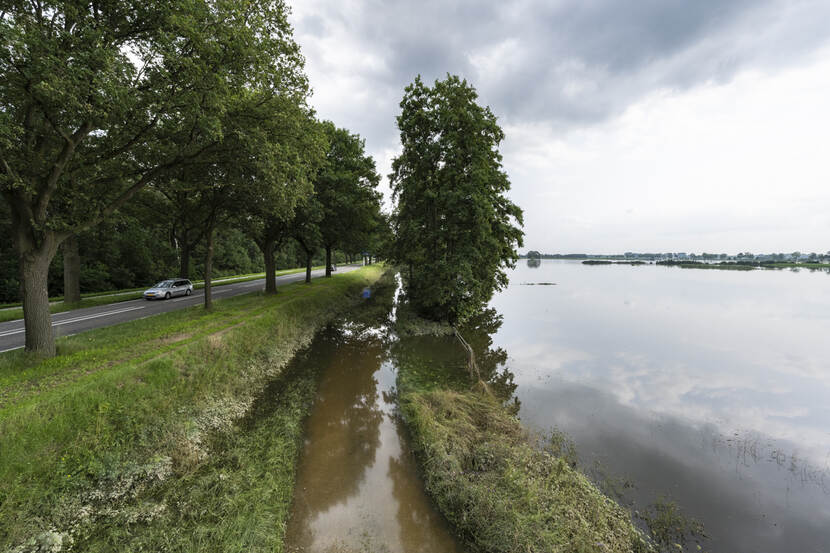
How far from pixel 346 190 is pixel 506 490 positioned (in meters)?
24.0

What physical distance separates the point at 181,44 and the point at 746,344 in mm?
35149

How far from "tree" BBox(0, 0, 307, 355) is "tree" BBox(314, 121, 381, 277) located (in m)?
12.6

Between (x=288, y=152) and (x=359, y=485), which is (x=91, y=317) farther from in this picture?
(x=359, y=485)

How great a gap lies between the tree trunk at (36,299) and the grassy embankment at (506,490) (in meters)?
12.0

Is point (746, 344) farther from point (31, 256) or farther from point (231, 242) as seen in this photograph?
point (231, 242)

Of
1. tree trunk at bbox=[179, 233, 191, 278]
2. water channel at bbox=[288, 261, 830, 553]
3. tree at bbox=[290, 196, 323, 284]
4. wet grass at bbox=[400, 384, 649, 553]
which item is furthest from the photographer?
tree trunk at bbox=[179, 233, 191, 278]

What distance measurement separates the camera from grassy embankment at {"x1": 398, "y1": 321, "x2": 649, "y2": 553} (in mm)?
5617

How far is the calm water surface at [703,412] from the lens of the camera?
23.9 ft

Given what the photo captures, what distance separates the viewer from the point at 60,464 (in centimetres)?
592

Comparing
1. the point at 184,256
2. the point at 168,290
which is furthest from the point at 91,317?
the point at 184,256

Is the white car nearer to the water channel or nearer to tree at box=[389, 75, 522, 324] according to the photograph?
the water channel

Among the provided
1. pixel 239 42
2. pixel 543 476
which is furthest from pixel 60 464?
pixel 239 42

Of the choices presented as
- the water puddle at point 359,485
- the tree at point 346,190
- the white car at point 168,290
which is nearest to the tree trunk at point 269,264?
the tree at point 346,190

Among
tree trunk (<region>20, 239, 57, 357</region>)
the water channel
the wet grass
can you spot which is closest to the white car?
the water channel
